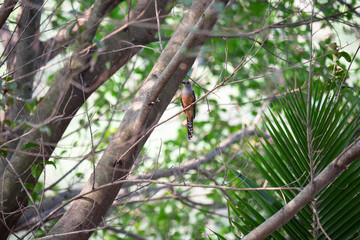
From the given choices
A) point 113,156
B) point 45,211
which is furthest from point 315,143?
point 45,211

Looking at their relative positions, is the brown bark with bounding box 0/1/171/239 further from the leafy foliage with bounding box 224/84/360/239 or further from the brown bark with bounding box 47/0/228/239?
the leafy foliage with bounding box 224/84/360/239

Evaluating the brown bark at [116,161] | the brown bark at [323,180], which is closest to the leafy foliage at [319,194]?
the brown bark at [323,180]

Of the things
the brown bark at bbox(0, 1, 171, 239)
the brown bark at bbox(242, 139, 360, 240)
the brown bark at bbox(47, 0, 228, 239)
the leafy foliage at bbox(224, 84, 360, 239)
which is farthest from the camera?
the brown bark at bbox(0, 1, 171, 239)

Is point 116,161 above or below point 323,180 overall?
above

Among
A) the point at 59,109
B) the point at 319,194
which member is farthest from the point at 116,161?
the point at 319,194

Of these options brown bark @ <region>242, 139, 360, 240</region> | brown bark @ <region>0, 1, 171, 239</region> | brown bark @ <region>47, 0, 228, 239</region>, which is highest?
brown bark @ <region>0, 1, 171, 239</region>

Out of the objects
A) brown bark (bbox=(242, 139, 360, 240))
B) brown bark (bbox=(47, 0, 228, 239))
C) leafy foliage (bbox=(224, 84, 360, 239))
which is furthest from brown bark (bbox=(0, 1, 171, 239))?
brown bark (bbox=(242, 139, 360, 240))

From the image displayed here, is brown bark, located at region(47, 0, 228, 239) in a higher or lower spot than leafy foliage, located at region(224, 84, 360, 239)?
higher

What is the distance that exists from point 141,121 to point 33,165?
0.79m

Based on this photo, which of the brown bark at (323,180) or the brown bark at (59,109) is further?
the brown bark at (59,109)

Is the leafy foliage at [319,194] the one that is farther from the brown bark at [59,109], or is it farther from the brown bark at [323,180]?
the brown bark at [59,109]

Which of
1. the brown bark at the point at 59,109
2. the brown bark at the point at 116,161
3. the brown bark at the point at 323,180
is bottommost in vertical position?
the brown bark at the point at 323,180

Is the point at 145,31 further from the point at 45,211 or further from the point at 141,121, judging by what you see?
the point at 45,211

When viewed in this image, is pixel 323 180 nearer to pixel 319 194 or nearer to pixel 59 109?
pixel 319 194
